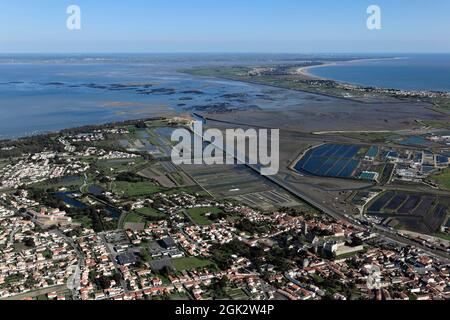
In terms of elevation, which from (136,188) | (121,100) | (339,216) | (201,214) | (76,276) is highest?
(121,100)

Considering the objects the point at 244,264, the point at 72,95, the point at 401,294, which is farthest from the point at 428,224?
the point at 72,95

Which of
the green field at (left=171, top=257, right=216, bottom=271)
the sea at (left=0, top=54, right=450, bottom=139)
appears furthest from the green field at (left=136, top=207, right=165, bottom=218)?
the sea at (left=0, top=54, right=450, bottom=139)

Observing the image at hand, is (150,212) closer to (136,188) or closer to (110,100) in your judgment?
(136,188)

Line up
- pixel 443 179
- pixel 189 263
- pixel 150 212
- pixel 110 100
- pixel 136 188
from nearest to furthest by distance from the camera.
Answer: pixel 189 263 → pixel 150 212 → pixel 136 188 → pixel 443 179 → pixel 110 100

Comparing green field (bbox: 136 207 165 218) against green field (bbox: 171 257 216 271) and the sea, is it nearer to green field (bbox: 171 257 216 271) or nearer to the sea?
green field (bbox: 171 257 216 271)

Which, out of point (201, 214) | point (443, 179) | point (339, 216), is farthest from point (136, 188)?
point (443, 179)

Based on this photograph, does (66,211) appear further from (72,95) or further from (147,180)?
(72,95)

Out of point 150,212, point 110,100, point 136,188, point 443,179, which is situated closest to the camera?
point 150,212

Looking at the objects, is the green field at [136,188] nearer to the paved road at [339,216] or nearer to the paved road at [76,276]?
the paved road at [76,276]
